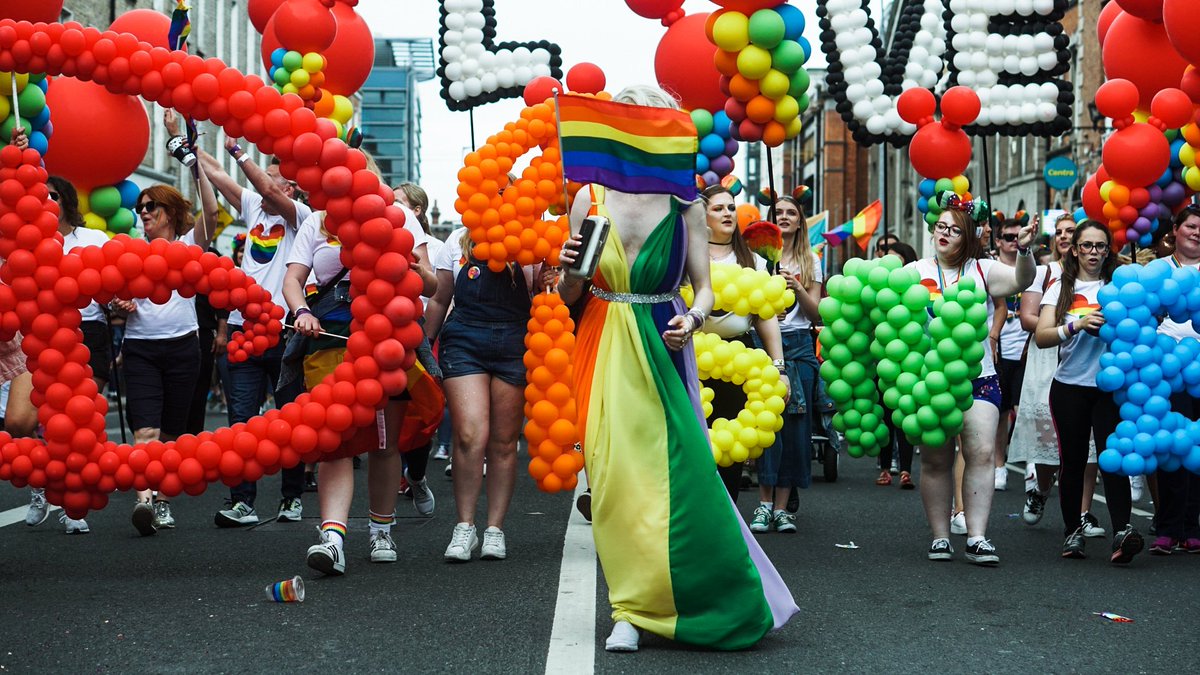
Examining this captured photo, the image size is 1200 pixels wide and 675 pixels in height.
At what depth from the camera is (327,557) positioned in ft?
21.8

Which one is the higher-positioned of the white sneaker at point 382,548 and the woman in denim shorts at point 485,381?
the woman in denim shorts at point 485,381

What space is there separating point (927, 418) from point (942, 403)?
0.10 metres

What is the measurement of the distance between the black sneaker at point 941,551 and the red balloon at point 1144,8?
Answer: 12.9 feet

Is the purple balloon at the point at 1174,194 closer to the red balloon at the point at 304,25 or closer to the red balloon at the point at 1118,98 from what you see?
the red balloon at the point at 1118,98

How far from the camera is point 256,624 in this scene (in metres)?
5.67

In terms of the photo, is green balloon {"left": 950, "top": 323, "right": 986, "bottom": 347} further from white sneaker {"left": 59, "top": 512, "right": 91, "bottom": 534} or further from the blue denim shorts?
white sneaker {"left": 59, "top": 512, "right": 91, "bottom": 534}

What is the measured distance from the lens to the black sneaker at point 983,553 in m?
7.52

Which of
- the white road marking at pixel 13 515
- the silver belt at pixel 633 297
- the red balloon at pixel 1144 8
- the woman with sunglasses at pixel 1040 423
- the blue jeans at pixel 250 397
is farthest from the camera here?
the red balloon at pixel 1144 8

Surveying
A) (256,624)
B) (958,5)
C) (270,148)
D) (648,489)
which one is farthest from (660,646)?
(958,5)

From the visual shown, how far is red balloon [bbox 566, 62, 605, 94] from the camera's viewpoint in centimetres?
940

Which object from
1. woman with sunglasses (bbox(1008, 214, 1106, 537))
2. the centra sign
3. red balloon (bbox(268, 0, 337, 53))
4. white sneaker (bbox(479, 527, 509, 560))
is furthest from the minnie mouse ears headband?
the centra sign

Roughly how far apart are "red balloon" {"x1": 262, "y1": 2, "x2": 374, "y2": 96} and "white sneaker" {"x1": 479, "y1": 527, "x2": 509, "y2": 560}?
13.7ft

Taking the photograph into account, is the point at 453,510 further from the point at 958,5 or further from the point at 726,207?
the point at 958,5

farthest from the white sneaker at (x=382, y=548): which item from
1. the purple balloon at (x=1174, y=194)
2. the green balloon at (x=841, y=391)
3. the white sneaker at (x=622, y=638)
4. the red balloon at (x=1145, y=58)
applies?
the red balloon at (x=1145, y=58)
